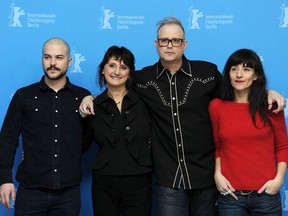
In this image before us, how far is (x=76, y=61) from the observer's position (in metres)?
2.29

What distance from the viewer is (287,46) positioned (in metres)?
2.24

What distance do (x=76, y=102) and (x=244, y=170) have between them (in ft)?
3.07

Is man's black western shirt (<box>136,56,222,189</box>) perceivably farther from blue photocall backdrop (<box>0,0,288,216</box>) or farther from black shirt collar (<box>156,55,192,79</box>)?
blue photocall backdrop (<box>0,0,288,216</box>)

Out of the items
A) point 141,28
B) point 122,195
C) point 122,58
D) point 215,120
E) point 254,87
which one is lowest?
point 122,195

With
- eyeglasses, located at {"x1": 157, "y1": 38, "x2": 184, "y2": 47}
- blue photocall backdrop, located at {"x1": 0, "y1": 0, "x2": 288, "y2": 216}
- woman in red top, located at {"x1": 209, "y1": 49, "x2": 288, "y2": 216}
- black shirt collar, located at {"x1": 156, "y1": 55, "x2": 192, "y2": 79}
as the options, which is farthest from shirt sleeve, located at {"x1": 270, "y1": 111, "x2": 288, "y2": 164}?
blue photocall backdrop, located at {"x1": 0, "y1": 0, "x2": 288, "y2": 216}

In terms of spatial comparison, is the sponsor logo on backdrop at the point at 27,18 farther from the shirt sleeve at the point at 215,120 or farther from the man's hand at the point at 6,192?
the shirt sleeve at the point at 215,120

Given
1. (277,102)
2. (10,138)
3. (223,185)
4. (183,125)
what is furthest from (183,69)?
(10,138)

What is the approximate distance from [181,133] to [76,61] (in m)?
0.91

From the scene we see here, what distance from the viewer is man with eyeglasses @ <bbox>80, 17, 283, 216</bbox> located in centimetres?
177

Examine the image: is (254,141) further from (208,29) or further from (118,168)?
(208,29)

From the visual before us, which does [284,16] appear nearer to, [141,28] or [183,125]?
[141,28]

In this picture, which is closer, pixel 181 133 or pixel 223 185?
pixel 223 185

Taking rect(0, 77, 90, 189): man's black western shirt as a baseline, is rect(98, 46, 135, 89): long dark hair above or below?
above

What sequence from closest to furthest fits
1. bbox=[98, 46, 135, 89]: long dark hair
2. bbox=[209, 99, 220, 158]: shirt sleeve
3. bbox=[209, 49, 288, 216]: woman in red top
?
bbox=[209, 49, 288, 216]: woman in red top
bbox=[209, 99, 220, 158]: shirt sleeve
bbox=[98, 46, 135, 89]: long dark hair
